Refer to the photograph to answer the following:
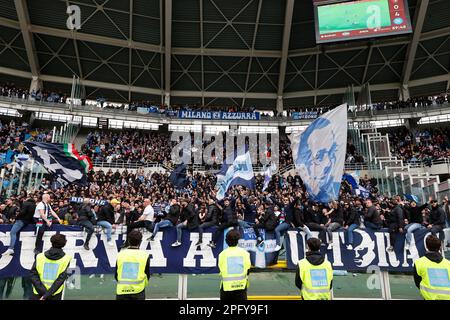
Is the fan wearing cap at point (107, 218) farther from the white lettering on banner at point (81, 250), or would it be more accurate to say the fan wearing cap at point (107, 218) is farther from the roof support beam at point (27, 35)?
the roof support beam at point (27, 35)

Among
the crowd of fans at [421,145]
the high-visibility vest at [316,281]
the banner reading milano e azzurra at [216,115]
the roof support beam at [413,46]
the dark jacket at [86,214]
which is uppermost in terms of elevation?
the roof support beam at [413,46]

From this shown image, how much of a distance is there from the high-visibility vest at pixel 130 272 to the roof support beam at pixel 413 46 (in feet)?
101

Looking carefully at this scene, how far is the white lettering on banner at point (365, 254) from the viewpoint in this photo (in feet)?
26.6

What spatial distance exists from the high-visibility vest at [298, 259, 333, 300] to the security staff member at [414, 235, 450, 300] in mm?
1288

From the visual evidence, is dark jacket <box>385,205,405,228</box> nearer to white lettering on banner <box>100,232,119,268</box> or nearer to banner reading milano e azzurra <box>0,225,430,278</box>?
banner reading milano e azzurra <box>0,225,430,278</box>

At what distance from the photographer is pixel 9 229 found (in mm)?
7676

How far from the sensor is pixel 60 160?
46.9 feet

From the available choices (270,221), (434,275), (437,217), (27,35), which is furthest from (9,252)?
(27,35)

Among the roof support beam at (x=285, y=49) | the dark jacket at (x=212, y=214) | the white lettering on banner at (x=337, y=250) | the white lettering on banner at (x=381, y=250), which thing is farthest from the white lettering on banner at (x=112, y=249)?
the roof support beam at (x=285, y=49)

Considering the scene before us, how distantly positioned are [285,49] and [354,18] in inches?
247

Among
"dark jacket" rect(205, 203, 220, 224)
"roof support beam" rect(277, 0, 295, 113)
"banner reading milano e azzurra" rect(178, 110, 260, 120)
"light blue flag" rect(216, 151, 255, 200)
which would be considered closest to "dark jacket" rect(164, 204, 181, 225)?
"dark jacket" rect(205, 203, 220, 224)

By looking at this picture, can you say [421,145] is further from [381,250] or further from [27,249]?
[27,249]

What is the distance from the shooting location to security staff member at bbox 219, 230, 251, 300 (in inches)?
186

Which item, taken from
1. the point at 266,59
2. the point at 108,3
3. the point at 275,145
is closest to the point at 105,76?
the point at 108,3
